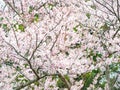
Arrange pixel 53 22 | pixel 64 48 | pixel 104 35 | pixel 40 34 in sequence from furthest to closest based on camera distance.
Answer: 1. pixel 104 35
2. pixel 64 48
3. pixel 53 22
4. pixel 40 34

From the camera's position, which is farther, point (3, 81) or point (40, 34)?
point (3, 81)

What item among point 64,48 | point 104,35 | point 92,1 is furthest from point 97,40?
point 64,48

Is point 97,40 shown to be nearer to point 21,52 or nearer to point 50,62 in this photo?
point 50,62

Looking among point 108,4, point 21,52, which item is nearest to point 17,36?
point 21,52

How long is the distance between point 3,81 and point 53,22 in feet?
4.14

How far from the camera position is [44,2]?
7777 mm

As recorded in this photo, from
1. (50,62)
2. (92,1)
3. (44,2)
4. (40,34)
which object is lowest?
(50,62)

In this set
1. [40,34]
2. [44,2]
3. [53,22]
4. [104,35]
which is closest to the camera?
[40,34]

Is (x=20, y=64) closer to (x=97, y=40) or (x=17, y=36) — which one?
(x=17, y=36)

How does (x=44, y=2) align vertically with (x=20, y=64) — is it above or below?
above

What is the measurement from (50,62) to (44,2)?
3.37m

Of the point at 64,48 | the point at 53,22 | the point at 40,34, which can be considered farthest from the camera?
the point at 64,48

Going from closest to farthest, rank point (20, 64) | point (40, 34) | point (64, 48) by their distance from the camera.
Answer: point (40, 34) < point (20, 64) < point (64, 48)

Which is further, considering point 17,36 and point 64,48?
point 64,48
